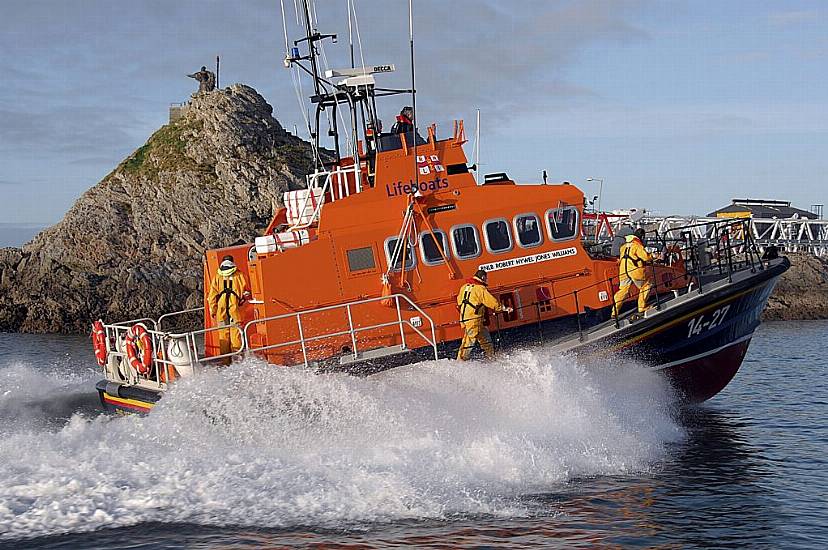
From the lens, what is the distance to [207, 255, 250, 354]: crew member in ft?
33.3

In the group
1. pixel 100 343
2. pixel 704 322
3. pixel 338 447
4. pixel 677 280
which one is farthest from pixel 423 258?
pixel 100 343

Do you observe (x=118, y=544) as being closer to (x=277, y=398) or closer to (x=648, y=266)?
(x=277, y=398)

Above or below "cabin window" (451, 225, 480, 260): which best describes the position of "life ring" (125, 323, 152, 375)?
below

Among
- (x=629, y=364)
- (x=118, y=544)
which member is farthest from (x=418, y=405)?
(x=118, y=544)

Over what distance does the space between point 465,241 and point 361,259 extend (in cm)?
130

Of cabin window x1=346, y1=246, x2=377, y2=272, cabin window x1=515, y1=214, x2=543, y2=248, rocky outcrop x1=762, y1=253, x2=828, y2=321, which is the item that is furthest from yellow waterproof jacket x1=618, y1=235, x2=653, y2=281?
rocky outcrop x1=762, y1=253, x2=828, y2=321

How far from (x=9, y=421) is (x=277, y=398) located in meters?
4.06

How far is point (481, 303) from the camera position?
382 inches

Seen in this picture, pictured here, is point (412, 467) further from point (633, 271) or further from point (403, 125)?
point (403, 125)

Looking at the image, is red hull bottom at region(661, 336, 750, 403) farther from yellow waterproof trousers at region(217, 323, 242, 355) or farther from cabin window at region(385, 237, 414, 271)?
yellow waterproof trousers at region(217, 323, 242, 355)

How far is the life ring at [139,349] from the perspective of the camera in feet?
33.8

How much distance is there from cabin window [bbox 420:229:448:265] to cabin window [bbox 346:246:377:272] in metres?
0.62

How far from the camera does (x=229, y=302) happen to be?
33.3 ft

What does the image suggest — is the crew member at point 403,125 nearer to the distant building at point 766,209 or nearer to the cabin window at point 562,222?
the cabin window at point 562,222
